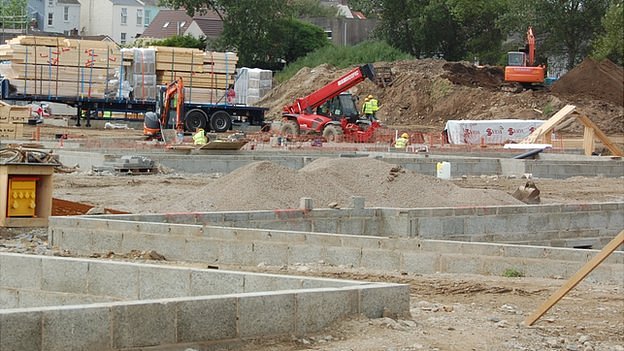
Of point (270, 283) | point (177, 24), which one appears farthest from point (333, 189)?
point (177, 24)

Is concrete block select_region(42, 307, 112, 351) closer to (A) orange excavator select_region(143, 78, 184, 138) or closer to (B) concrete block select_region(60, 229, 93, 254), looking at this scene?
(B) concrete block select_region(60, 229, 93, 254)

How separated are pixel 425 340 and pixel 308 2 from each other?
353ft

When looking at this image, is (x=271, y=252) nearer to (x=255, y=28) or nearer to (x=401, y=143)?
(x=401, y=143)

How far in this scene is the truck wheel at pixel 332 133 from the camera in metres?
39.8

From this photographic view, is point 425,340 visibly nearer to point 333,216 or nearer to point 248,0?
point 333,216

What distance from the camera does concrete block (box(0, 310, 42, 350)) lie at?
702 cm

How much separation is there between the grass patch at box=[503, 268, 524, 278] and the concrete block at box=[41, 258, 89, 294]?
5.44 metres

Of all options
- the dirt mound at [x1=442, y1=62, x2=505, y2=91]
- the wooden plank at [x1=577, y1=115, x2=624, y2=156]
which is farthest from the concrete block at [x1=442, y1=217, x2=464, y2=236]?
the dirt mound at [x1=442, y1=62, x2=505, y2=91]

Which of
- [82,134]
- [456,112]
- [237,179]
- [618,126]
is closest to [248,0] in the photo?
[456,112]

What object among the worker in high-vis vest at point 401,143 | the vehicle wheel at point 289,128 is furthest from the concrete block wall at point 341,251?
the vehicle wheel at point 289,128

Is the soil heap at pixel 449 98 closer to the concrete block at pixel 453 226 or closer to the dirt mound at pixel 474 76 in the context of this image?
the dirt mound at pixel 474 76

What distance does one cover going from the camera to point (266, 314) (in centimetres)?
815

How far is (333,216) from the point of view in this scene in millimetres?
17219

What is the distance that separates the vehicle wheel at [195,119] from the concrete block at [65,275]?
32815 millimetres
